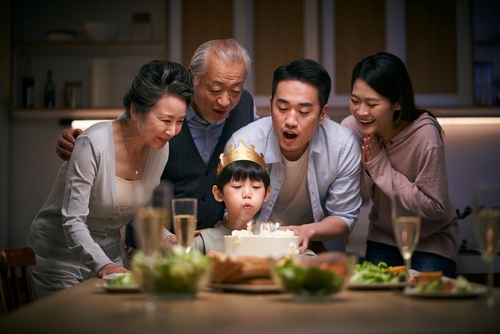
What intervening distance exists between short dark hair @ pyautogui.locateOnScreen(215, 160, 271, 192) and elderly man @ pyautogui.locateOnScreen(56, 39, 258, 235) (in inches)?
12.5

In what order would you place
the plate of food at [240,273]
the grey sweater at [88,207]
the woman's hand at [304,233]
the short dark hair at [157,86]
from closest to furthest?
the plate of food at [240,273] → the grey sweater at [88,207] → the short dark hair at [157,86] → the woman's hand at [304,233]

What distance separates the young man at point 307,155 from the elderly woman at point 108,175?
394 mm

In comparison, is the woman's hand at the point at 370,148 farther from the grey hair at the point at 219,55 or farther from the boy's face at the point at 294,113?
the grey hair at the point at 219,55

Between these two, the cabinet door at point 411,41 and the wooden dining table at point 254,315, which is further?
the cabinet door at point 411,41

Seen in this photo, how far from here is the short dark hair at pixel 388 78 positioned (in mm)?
2324

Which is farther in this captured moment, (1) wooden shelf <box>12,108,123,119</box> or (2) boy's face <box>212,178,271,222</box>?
(1) wooden shelf <box>12,108,123,119</box>

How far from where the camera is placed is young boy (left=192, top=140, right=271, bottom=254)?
2.21m

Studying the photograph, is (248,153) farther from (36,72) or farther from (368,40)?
(36,72)

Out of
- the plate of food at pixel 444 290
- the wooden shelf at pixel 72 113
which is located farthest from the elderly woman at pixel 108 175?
the wooden shelf at pixel 72 113

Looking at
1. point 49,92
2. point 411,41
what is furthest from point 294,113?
point 49,92

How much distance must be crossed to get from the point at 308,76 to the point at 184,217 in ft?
3.70

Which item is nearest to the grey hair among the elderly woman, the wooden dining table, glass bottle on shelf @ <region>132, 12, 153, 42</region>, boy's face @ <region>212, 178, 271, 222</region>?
the elderly woman

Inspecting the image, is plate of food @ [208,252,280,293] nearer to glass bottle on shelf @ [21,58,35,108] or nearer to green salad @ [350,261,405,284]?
green salad @ [350,261,405,284]

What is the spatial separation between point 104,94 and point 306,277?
3.12 m
